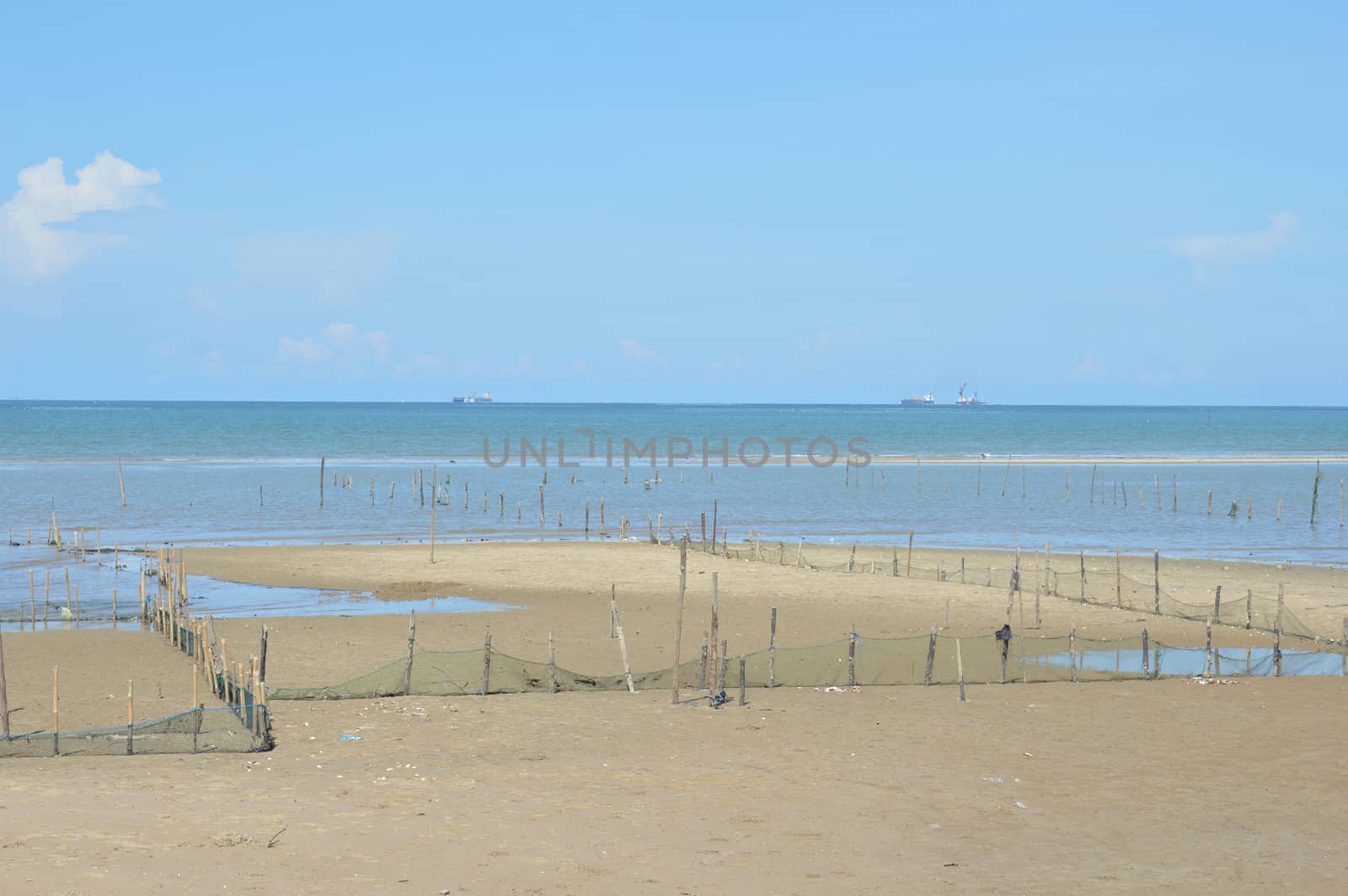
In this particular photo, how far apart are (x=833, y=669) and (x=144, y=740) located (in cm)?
1069

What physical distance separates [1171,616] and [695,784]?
1704cm

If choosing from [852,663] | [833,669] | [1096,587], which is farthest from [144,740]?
[1096,587]

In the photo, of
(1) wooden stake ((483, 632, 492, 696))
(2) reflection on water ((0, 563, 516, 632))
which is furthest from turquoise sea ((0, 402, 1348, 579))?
(1) wooden stake ((483, 632, 492, 696))

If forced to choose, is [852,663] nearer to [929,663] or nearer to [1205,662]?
[929,663]

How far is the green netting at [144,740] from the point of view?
1542 cm

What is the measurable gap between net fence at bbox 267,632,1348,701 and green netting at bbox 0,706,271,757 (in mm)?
3061

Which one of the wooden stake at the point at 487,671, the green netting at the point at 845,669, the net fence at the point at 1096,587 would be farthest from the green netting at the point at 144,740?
the net fence at the point at 1096,587

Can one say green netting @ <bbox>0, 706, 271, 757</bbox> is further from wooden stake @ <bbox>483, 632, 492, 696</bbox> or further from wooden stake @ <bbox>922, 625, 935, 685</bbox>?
wooden stake @ <bbox>922, 625, 935, 685</bbox>

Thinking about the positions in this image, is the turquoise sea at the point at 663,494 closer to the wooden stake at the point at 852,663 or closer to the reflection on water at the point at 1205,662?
the reflection on water at the point at 1205,662

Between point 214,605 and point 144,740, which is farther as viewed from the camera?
point 214,605

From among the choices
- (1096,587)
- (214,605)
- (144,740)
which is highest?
(144,740)

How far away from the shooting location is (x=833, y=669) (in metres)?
20.9

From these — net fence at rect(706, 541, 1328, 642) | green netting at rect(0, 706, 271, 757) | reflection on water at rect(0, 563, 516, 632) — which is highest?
green netting at rect(0, 706, 271, 757)

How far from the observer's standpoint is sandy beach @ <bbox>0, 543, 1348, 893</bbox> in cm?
1152
